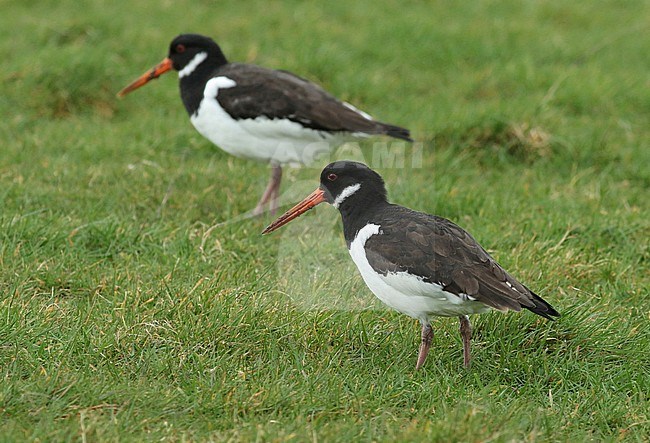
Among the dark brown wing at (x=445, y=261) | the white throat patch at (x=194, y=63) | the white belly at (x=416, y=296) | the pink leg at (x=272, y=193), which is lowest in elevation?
the pink leg at (x=272, y=193)

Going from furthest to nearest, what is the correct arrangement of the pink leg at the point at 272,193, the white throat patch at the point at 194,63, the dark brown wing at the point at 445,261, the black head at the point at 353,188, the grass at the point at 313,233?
the white throat patch at the point at 194,63 → the pink leg at the point at 272,193 → the black head at the point at 353,188 → the dark brown wing at the point at 445,261 → the grass at the point at 313,233

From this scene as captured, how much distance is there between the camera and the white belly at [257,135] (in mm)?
7027

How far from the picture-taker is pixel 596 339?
192 inches

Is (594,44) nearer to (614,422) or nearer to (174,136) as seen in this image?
(174,136)

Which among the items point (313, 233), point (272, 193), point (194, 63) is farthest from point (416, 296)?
point (194, 63)

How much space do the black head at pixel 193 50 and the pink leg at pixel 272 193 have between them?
1.04 m

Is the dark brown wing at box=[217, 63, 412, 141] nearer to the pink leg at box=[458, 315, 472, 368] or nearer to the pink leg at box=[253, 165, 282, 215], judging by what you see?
the pink leg at box=[253, 165, 282, 215]

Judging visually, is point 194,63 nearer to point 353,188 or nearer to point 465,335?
point 353,188

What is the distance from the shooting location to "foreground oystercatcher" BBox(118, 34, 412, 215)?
22.9ft

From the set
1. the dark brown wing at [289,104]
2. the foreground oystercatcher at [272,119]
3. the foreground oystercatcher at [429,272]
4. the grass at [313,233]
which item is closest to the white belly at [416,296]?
the foreground oystercatcher at [429,272]

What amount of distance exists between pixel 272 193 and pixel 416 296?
280 centimetres

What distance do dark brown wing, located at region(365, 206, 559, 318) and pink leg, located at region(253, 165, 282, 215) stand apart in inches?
83.4

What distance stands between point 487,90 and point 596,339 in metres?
4.94

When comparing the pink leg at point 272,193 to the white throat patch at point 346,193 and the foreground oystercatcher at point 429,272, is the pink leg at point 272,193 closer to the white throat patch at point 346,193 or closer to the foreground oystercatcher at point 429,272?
the white throat patch at point 346,193
